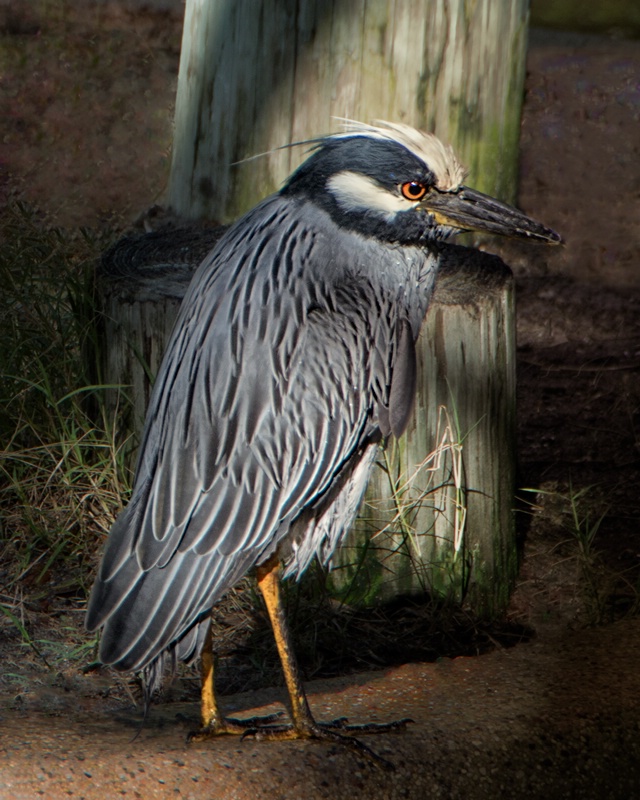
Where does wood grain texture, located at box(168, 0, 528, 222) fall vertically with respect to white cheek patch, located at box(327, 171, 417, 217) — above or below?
above

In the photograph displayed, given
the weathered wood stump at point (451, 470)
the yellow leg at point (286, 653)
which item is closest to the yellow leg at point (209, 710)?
the yellow leg at point (286, 653)

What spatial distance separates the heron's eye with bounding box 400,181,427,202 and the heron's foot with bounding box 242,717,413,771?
1262 mm

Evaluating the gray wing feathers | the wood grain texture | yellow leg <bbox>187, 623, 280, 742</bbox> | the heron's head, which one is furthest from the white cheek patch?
yellow leg <bbox>187, 623, 280, 742</bbox>

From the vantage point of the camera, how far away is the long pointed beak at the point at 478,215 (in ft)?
8.81

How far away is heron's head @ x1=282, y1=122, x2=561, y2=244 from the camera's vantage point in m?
2.60

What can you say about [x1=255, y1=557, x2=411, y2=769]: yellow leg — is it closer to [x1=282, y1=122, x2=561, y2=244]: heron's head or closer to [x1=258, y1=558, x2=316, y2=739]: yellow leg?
[x1=258, y1=558, x2=316, y2=739]: yellow leg

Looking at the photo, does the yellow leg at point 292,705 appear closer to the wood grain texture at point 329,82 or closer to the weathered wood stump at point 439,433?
the weathered wood stump at point 439,433

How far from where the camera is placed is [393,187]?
2.61m

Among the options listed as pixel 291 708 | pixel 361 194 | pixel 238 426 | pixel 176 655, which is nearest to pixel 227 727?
pixel 291 708

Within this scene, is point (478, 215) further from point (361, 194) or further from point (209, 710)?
point (209, 710)

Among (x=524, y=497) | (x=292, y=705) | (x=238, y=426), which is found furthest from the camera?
(x=524, y=497)

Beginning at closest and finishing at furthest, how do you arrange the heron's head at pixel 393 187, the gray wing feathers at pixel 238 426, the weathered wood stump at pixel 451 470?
the gray wing feathers at pixel 238 426, the heron's head at pixel 393 187, the weathered wood stump at pixel 451 470

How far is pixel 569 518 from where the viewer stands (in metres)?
4.07

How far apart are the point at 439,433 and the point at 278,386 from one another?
3.29 feet
